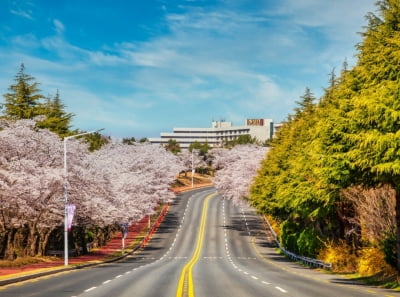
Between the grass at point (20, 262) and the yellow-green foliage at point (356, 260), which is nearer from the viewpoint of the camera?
the yellow-green foliage at point (356, 260)

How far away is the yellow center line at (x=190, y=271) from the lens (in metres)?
20.8

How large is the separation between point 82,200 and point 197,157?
135520 mm

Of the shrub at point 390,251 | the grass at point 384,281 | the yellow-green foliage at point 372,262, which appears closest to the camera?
the grass at point 384,281

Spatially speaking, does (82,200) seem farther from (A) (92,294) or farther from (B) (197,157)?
(B) (197,157)

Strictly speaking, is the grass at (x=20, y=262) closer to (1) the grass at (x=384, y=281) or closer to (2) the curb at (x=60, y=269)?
(2) the curb at (x=60, y=269)

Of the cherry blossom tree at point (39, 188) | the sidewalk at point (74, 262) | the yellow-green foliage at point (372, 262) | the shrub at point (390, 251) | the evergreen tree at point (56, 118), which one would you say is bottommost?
the sidewalk at point (74, 262)

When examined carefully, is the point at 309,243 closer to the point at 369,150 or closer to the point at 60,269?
the point at 60,269

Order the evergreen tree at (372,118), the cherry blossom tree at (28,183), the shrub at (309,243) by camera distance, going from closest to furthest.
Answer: the evergreen tree at (372,118)
the cherry blossom tree at (28,183)
the shrub at (309,243)

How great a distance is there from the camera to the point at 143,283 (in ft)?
81.7

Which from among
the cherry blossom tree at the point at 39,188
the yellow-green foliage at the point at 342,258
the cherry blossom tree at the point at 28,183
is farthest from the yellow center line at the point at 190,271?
the cherry blossom tree at the point at 28,183

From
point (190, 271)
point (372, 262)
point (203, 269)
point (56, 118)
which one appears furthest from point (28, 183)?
point (56, 118)

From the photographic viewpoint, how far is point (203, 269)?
128 ft

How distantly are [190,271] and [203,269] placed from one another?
3.46 metres

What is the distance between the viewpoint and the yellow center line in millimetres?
20819
